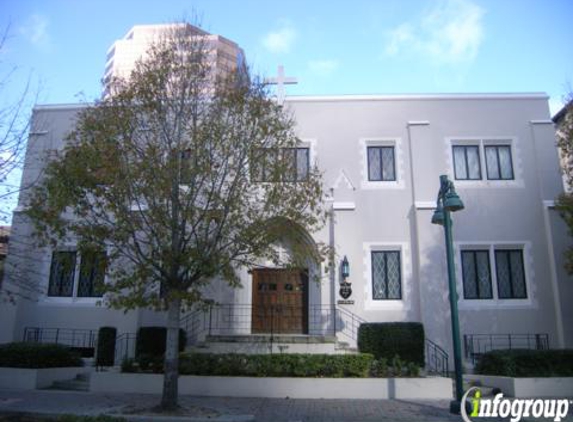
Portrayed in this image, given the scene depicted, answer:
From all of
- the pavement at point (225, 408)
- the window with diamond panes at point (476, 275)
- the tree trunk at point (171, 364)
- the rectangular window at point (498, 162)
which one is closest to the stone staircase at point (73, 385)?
the pavement at point (225, 408)

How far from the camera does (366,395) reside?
38.8 feet

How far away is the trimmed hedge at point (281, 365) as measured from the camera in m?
12.3

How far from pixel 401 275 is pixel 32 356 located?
11.3 m

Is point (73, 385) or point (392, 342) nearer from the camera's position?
point (73, 385)

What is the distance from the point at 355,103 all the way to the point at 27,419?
1377cm

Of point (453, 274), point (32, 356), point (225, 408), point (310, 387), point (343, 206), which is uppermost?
point (343, 206)

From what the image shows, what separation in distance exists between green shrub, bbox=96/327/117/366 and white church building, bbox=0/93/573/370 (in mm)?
787

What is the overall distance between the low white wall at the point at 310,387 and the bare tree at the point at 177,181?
7.15ft

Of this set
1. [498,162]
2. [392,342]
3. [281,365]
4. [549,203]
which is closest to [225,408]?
[281,365]

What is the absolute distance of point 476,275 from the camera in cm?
1614

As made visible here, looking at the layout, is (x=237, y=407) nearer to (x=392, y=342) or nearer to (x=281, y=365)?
(x=281, y=365)

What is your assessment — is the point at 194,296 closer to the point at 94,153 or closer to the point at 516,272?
the point at 94,153

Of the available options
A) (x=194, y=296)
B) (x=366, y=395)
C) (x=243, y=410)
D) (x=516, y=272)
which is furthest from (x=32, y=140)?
(x=516, y=272)

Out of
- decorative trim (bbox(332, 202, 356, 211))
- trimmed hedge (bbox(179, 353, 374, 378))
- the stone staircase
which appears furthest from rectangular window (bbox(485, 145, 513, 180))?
the stone staircase
